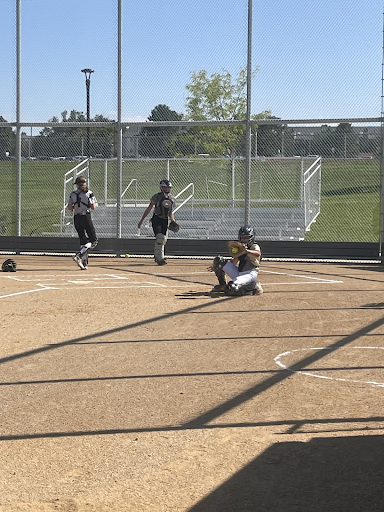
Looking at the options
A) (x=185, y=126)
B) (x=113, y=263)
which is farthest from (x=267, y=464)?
(x=185, y=126)

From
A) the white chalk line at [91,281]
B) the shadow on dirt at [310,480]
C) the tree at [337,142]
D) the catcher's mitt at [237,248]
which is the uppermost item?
the tree at [337,142]

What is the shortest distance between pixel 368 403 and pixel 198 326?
394cm

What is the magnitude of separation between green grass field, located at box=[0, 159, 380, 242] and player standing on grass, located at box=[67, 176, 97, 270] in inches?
162

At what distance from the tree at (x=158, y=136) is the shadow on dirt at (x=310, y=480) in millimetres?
15489

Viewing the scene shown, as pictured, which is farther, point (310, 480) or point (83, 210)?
point (83, 210)

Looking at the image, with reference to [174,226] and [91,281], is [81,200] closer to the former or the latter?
[174,226]

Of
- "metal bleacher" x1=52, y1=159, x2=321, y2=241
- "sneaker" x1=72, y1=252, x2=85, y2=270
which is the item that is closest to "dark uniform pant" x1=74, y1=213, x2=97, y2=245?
"sneaker" x1=72, y1=252, x2=85, y2=270

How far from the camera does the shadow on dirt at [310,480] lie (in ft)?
14.7

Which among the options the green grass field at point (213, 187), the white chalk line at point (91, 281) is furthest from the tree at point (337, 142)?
the white chalk line at point (91, 281)

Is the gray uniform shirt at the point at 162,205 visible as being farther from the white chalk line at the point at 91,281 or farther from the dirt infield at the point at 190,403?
the dirt infield at the point at 190,403

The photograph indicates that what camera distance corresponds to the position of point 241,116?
20.5m

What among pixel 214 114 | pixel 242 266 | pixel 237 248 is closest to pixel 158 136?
pixel 214 114

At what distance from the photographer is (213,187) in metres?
22.4

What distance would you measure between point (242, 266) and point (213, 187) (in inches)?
376
